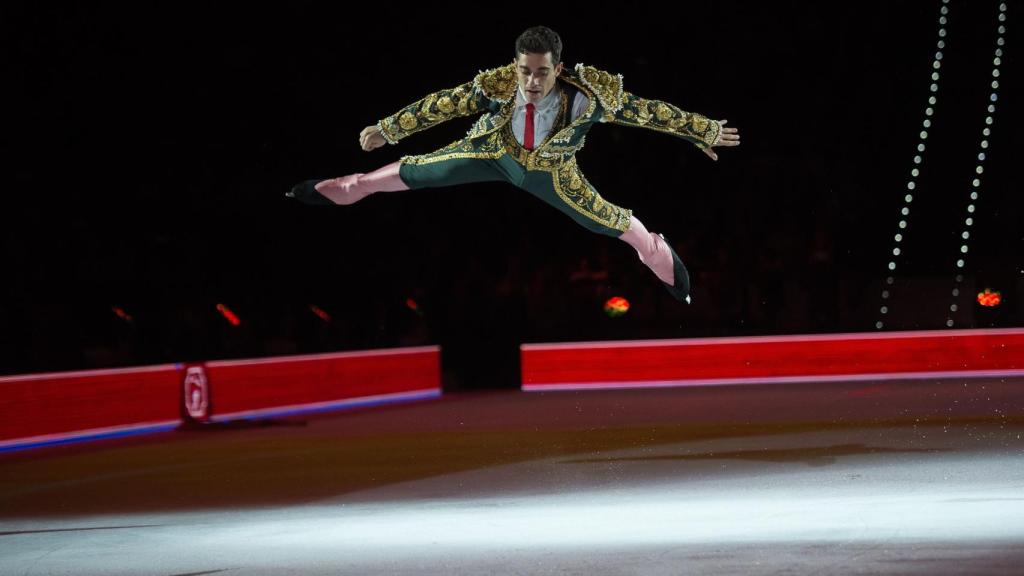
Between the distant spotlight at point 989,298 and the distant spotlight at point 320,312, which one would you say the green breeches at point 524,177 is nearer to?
the distant spotlight at point 989,298

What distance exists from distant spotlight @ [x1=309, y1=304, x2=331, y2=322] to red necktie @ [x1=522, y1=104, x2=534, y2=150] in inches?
283

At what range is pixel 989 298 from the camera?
10234 millimetres

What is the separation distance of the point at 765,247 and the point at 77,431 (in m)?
6.46

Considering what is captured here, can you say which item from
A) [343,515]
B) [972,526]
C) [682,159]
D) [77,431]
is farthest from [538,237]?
[972,526]

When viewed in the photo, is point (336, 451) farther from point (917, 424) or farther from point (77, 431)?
point (917, 424)

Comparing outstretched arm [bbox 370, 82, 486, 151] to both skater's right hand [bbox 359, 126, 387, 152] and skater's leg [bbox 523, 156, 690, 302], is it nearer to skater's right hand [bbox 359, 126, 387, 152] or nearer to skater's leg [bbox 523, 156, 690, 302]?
skater's right hand [bbox 359, 126, 387, 152]

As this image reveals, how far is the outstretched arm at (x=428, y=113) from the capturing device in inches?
183

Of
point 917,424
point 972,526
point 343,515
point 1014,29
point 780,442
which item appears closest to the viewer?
point 972,526

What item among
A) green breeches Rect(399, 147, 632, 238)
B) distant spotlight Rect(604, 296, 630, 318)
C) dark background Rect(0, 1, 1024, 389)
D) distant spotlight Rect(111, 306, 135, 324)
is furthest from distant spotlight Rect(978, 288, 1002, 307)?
distant spotlight Rect(111, 306, 135, 324)

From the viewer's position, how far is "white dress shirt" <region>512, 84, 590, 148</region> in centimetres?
456

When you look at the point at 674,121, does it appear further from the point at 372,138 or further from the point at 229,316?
the point at 229,316

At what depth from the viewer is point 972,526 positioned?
3.84 m

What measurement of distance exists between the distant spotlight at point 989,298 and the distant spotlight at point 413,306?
5.42m

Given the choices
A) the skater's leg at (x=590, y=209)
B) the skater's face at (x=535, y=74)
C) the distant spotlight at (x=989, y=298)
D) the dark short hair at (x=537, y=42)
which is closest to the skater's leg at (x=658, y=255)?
the skater's leg at (x=590, y=209)
